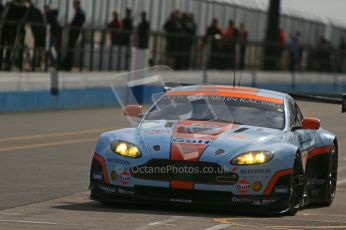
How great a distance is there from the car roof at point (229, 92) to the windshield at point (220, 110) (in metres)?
0.10

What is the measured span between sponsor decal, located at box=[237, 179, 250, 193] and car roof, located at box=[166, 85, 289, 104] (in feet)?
5.86

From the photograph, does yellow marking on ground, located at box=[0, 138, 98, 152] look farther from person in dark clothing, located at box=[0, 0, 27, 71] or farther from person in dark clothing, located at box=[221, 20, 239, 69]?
person in dark clothing, located at box=[221, 20, 239, 69]

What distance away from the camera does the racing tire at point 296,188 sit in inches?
474

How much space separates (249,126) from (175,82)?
2036 millimetres

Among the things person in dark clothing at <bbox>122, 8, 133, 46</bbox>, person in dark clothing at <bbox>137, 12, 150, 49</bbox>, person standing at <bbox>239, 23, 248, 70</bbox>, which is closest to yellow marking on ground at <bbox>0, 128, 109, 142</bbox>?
person in dark clothing at <bbox>122, 8, 133, 46</bbox>

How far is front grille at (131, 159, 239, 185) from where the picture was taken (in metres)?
11.8

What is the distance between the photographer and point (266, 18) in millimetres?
48781

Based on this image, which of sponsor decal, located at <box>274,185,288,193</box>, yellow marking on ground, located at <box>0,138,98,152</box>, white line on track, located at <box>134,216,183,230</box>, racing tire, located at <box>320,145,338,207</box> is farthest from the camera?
yellow marking on ground, located at <box>0,138,98,152</box>

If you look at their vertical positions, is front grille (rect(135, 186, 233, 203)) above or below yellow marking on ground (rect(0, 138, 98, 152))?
above

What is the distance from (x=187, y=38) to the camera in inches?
1523

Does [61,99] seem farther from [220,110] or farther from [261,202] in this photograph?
[261,202]

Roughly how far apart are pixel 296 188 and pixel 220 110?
4.16 ft

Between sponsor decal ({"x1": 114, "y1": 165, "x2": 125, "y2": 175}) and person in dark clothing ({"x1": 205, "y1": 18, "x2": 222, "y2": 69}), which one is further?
person in dark clothing ({"x1": 205, "y1": 18, "x2": 222, "y2": 69})

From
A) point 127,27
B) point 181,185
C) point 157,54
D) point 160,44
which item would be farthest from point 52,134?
point 160,44
